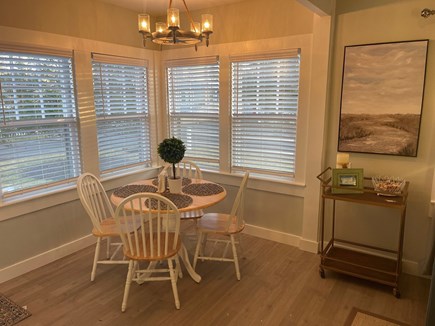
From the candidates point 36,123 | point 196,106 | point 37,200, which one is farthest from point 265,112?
point 37,200

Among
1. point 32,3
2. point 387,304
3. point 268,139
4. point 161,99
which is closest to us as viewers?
point 387,304

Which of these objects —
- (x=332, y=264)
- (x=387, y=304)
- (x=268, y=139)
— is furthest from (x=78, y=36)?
(x=387, y=304)

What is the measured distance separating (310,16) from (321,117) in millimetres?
936

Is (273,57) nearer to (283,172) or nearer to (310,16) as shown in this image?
(310,16)

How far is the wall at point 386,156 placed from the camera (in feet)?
8.51

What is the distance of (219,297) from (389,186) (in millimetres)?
1597

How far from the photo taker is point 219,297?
2525mm

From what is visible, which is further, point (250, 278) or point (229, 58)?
point (229, 58)

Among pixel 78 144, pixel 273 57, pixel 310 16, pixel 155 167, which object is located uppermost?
pixel 310 16

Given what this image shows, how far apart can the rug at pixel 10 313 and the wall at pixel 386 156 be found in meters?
2.81

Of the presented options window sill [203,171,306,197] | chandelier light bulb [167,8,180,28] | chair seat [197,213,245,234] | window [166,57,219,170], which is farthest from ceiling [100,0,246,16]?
chair seat [197,213,245,234]

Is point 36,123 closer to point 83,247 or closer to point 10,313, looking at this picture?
point 83,247

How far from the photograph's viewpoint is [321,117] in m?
3.00

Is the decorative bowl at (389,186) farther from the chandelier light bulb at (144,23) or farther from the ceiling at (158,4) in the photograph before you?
the ceiling at (158,4)
